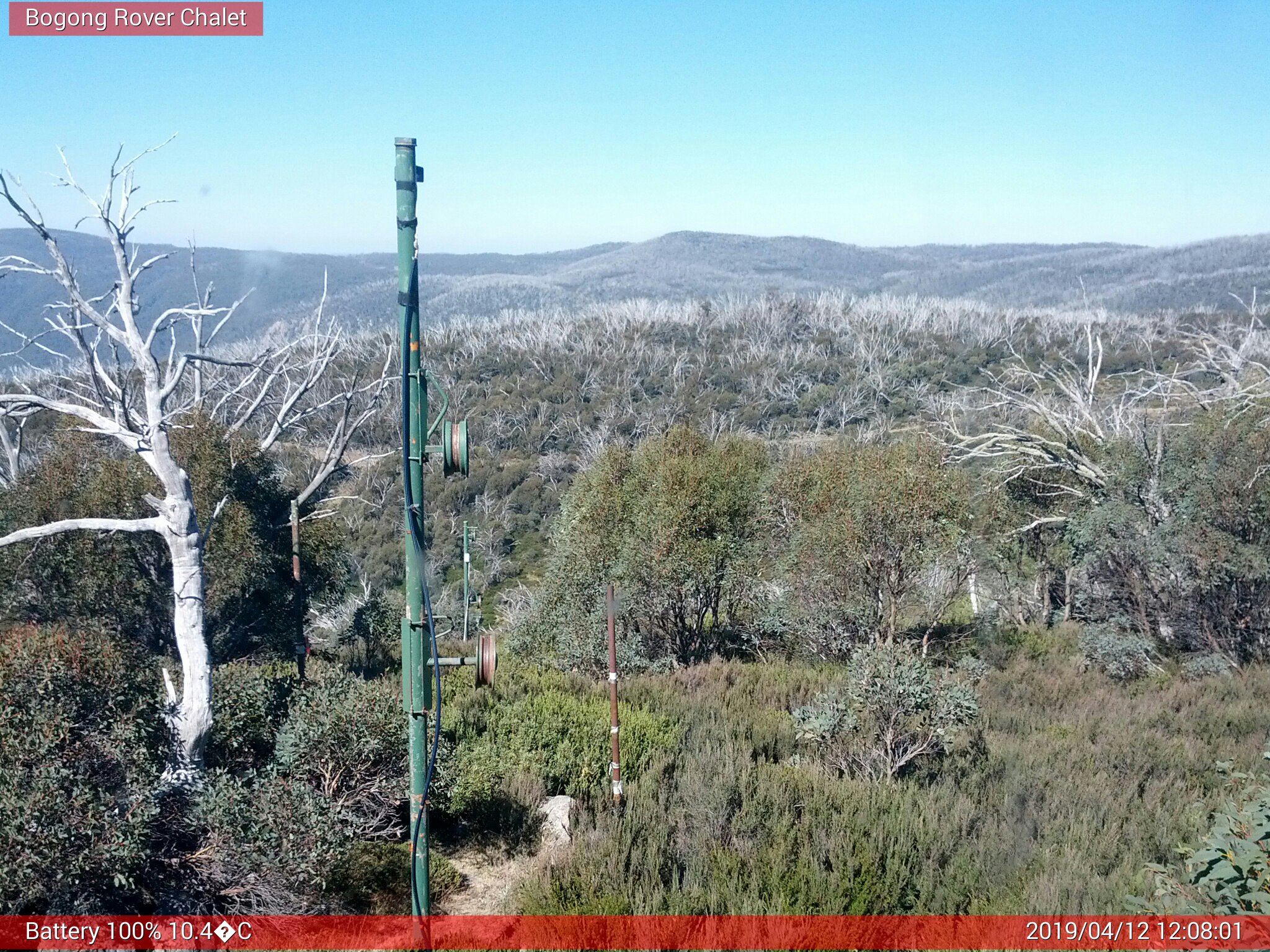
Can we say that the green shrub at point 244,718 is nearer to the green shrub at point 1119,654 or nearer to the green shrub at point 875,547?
the green shrub at point 875,547

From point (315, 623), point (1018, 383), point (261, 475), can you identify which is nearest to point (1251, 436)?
point (261, 475)

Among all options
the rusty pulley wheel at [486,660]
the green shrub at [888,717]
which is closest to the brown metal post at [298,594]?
the rusty pulley wheel at [486,660]

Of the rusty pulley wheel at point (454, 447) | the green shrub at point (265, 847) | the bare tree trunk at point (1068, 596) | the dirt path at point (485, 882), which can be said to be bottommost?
the bare tree trunk at point (1068, 596)

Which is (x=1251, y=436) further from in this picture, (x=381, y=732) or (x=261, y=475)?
(x=261, y=475)

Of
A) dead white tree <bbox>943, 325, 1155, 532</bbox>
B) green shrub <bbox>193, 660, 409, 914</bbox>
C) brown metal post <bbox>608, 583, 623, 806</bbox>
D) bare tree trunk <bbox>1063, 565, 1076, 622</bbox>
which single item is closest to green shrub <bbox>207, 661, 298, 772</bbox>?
green shrub <bbox>193, 660, 409, 914</bbox>

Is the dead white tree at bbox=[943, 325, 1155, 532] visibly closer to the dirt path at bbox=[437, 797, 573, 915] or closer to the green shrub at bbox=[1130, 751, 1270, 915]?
the dirt path at bbox=[437, 797, 573, 915]

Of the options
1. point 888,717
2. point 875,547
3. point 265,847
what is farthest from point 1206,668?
point 265,847
